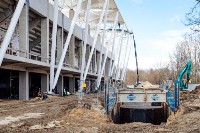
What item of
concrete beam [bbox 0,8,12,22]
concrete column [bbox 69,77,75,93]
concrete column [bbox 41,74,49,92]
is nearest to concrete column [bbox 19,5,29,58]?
concrete beam [bbox 0,8,12,22]

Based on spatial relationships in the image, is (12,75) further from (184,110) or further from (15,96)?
(184,110)

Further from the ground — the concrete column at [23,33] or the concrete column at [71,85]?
the concrete column at [23,33]

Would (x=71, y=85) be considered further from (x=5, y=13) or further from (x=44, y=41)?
(x=5, y=13)

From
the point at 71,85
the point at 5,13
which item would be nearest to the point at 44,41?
the point at 5,13

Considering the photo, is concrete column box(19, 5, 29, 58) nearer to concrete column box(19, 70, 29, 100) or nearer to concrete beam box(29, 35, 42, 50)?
concrete column box(19, 70, 29, 100)

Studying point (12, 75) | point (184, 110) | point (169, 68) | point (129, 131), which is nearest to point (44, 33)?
point (12, 75)

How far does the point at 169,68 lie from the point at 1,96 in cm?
6116

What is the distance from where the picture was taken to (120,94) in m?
21.2

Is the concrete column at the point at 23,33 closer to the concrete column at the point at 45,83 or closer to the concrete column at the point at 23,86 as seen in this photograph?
the concrete column at the point at 23,86

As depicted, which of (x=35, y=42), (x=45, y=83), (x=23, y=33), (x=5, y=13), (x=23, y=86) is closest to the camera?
(x=23, y=33)

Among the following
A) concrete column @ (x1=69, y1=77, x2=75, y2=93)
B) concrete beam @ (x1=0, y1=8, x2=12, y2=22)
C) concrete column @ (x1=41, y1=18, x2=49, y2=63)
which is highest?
concrete beam @ (x1=0, y1=8, x2=12, y2=22)

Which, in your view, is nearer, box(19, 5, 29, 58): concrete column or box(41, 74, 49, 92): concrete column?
box(19, 5, 29, 58): concrete column

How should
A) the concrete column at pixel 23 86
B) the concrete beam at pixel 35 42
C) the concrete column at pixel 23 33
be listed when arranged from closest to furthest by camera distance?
the concrete column at pixel 23 33
the concrete column at pixel 23 86
the concrete beam at pixel 35 42

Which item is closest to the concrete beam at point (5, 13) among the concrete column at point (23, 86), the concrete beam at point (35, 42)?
the concrete column at point (23, 86)
